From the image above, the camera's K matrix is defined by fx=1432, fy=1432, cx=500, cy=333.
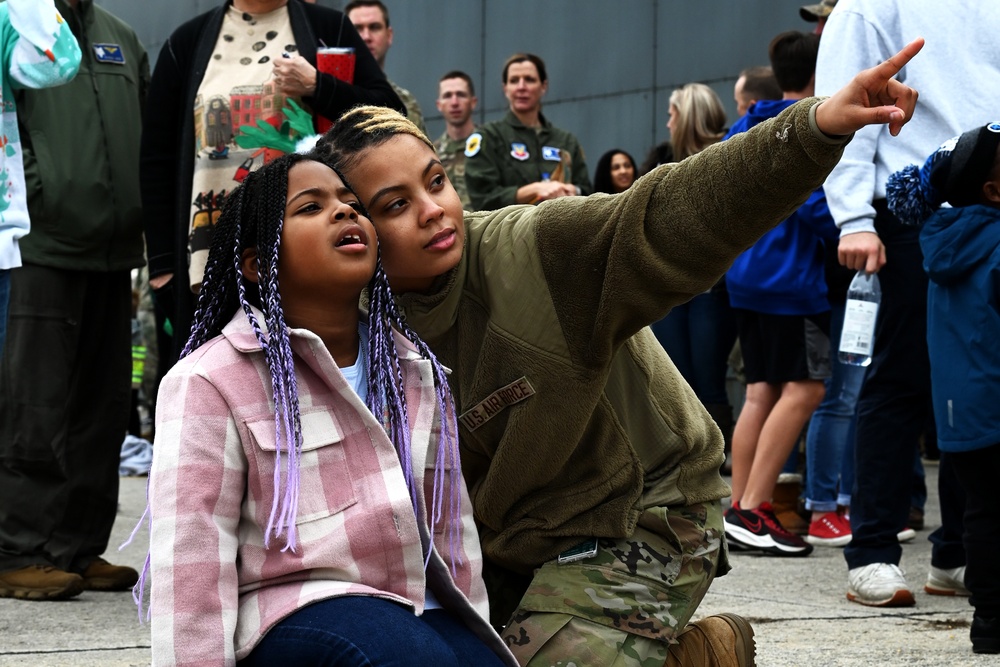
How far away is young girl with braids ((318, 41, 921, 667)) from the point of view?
2488 mm

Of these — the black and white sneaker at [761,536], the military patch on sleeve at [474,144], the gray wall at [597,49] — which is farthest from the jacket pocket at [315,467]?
the gray wall at [597,49]

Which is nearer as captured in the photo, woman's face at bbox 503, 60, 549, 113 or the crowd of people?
the crowd of people

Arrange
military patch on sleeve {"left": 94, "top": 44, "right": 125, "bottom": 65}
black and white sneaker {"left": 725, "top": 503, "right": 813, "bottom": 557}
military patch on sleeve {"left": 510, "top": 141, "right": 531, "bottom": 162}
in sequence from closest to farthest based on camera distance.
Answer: military patch on sleeve {"left": 94, "top": 44, "right": 125, "bottom": 65}
black and white sneaker {"left": 725, "top": 503, "right": 813, "bottom": 557}
military patch on sleeve {"left": 510, "top": 141, "right": 531, "bottom": 162}

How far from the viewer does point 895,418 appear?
14.0 ft

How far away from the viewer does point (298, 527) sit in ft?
7.54

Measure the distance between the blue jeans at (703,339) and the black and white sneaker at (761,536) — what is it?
5.39 ft

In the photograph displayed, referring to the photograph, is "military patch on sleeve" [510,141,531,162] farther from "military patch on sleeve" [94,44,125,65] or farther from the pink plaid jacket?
the pink plaid jacket

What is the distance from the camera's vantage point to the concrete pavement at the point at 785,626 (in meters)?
3.43

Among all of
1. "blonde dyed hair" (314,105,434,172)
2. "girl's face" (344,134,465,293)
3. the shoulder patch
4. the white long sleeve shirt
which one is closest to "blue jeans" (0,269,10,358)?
"blonde dyed hair" (314,105,434,172)

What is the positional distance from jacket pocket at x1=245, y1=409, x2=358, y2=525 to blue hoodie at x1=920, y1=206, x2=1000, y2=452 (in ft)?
6.18

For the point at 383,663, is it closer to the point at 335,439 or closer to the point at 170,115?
the point at 335,439

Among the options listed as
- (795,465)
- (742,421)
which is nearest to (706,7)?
(795,465)

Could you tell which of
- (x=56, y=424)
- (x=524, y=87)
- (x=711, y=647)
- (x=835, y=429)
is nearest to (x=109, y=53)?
(x=56, y=424)

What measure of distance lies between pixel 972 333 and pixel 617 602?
140 centimetres
